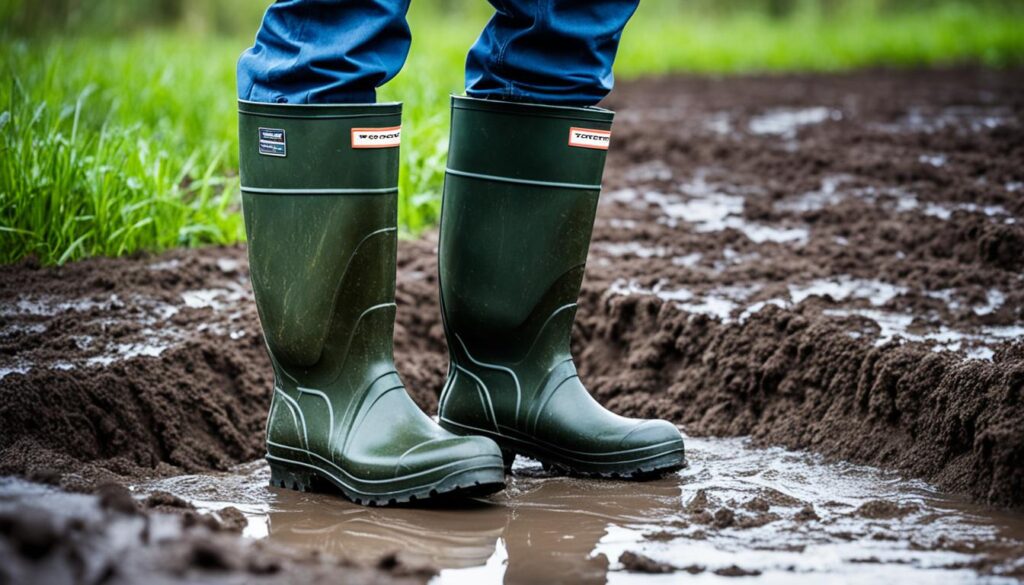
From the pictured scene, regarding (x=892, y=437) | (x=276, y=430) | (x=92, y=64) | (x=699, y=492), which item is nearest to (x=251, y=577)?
(x=276, y=430)

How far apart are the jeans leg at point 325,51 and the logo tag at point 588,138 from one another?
348 millimetres

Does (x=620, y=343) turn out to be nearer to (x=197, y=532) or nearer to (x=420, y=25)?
(x=197, y=532)

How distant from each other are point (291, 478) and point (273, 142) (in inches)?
23.1

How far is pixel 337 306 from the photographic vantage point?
1.73 meters

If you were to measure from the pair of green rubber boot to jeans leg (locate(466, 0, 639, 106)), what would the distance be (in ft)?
0.17

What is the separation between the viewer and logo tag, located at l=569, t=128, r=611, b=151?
1849 mm

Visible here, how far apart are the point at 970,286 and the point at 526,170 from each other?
4.34 ft

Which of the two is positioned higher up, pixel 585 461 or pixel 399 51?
pixel 399 51

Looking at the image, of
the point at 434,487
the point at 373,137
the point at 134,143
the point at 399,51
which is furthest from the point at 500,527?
the point at 134,143

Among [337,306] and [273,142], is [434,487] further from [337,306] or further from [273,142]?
[273,142]

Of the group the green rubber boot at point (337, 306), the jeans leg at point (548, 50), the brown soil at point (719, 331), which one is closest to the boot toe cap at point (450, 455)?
the green rubber boot at point (337, 306)

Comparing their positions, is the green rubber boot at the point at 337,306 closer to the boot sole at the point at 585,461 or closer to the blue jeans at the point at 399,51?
the blue jeans at the point at 399,51

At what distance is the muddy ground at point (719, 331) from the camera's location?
1884 millimetres

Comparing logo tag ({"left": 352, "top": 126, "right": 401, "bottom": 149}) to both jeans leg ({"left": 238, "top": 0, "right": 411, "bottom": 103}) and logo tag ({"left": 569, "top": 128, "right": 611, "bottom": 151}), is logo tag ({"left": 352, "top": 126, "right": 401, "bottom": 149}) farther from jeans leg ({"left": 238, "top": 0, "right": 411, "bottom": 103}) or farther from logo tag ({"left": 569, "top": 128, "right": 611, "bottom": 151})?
logo tag ({"left": 569, "top": 128, "right": 611, "bottom": 151})
